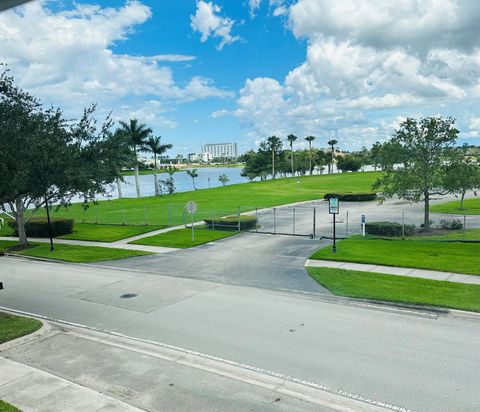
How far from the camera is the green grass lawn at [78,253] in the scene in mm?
22641

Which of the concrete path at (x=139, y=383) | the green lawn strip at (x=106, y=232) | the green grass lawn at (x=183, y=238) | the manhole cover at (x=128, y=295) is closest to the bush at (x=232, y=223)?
the green grass lawn at (x=183, y=238)

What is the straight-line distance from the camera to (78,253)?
951 inches

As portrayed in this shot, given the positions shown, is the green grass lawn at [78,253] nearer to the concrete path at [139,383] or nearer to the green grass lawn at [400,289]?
the green grass lawn at [400,289]

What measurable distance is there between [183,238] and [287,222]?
9.47m

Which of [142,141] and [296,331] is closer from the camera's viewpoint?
[296,331]

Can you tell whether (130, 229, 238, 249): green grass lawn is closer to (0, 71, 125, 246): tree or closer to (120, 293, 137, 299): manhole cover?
(0, 71, 125, 246): tree

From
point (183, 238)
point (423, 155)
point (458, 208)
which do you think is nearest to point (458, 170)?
point (423, 155)

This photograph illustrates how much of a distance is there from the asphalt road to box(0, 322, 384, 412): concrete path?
1.79 feet

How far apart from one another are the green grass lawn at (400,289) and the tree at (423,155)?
36.0 feet

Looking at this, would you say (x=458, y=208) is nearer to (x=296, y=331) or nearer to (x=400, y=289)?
(x=400, y=289)

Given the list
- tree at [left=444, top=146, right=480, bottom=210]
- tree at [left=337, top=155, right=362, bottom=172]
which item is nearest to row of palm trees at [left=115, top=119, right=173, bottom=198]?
tree at [left=444, top=146, right=480, bottom=210]

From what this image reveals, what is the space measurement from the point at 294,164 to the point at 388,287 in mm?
107599

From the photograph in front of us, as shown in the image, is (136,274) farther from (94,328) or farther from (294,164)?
(294,164)

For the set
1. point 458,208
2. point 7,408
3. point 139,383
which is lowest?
point 458,208
